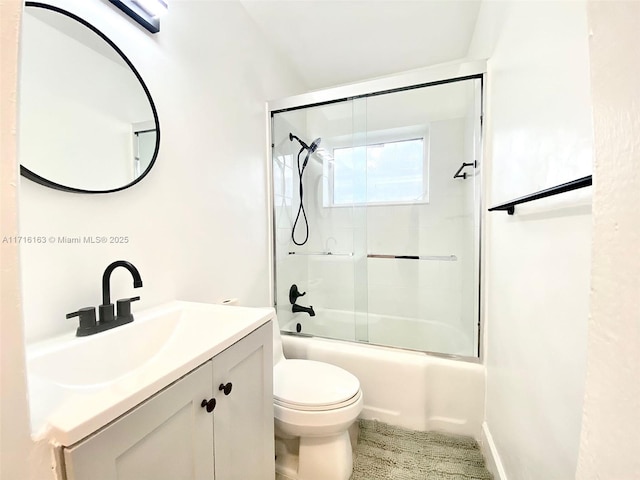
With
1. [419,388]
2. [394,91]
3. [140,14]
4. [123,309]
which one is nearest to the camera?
[123,309]

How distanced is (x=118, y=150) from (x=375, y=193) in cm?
197

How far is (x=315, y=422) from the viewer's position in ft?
3.83

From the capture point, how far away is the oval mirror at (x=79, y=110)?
0.77m

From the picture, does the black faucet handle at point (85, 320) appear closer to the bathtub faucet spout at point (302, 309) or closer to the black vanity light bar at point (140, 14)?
the black vanity light bar at point (140, 14)

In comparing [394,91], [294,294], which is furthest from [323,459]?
[394,91]

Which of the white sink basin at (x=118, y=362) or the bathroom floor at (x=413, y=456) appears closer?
the white sink basin at (x=118, y=362)

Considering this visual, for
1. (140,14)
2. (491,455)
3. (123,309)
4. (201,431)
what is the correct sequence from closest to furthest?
(201,431), (123,309), (140,14), (491,455)

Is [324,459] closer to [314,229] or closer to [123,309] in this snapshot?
[123,309]

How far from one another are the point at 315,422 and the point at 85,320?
94cm

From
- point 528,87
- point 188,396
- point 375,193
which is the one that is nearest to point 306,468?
point 188,396

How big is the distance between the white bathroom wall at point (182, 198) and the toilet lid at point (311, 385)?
0.52 m

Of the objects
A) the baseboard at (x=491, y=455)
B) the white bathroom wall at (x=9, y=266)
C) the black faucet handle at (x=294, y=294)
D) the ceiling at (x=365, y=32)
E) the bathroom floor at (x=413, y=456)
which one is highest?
the ceiling at (x=365, y=32)

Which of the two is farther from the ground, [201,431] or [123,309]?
[123,309]

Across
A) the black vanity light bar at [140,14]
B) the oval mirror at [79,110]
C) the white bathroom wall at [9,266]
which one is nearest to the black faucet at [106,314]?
the oval mirror at [79,110]
